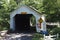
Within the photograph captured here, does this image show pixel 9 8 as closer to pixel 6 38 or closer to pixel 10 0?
pixel 10 0

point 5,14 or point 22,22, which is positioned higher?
point 5,14

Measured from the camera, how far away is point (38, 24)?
2941cm

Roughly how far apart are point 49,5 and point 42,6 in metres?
3.31

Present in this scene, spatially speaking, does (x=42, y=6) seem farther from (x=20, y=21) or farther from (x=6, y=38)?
(x=6, y=38)

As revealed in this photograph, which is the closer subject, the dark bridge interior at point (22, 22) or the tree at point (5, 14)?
the dark bridge interior at point (22, 22)

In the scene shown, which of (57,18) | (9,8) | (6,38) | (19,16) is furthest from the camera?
(9,8)

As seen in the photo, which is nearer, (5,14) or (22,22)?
(5,14)

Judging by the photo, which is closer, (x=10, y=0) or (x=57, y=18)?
(x=57, y=18)

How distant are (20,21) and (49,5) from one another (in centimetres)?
757

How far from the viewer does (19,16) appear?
35.1 metres

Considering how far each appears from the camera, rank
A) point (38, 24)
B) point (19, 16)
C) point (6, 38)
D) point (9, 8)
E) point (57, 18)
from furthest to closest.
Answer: point (9, 8)
point (19, 16)
point (57, 18)
point (38, 24)
point (6, 38)

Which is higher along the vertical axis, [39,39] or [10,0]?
[10,0]

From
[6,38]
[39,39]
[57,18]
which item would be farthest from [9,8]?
[39,39]

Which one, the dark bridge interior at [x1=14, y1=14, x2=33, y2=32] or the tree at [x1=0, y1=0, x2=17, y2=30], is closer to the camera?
the dark bridge interior at [x1=14, y1=14, x2=33, y2=32]
